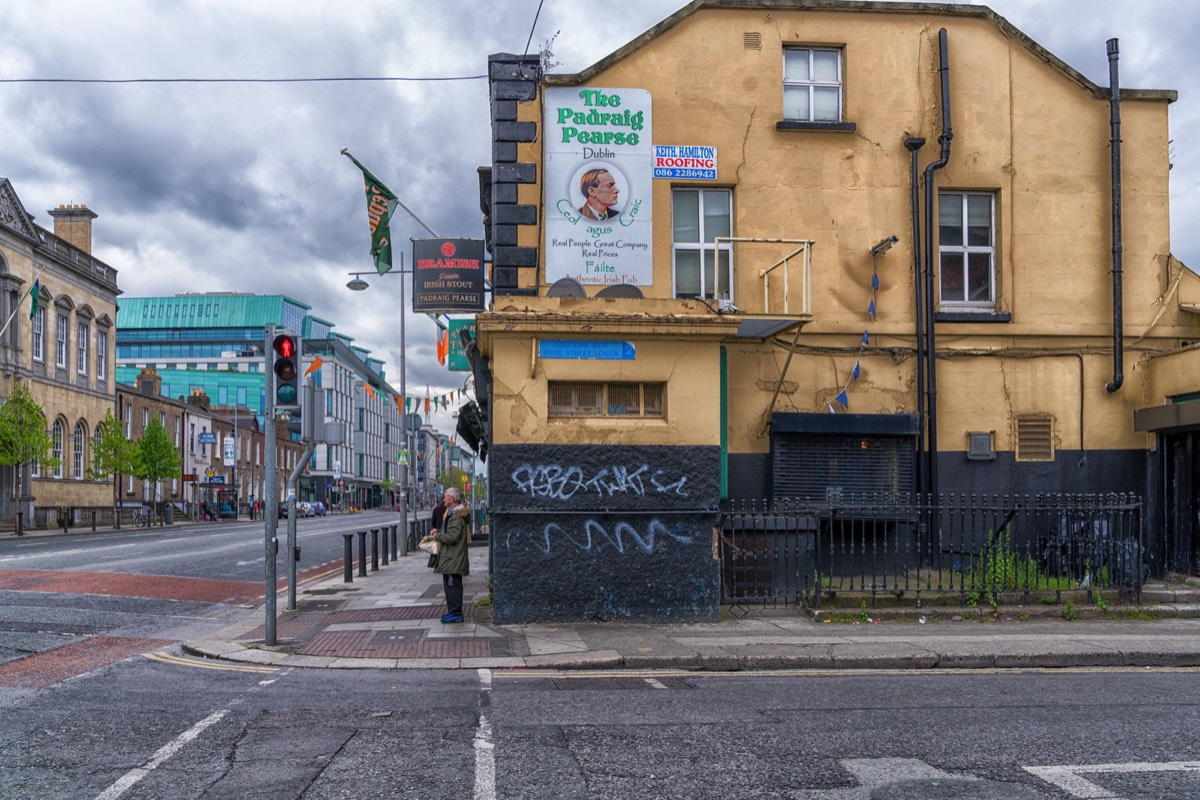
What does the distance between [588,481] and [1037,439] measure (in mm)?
7059

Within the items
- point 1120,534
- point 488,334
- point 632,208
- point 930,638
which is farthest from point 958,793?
point 632,208

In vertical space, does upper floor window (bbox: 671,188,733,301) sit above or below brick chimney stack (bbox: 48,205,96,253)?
below

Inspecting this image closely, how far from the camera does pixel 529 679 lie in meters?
9.07

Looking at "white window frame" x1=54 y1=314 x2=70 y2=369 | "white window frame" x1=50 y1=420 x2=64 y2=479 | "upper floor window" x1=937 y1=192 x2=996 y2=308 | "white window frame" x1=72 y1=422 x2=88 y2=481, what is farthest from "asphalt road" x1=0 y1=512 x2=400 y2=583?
"white window frame" x1=72 y1=422 x2=88 y2=481

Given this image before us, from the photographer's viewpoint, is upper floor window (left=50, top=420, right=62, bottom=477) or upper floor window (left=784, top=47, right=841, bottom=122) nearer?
upper floor window (left=784, top=47, right=841, bottom=122)

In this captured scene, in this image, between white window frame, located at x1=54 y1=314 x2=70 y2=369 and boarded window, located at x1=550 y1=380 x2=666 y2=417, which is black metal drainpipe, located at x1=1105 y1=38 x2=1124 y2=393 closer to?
boarded window, located at x1=550 y1=380 x2=666 y2=417

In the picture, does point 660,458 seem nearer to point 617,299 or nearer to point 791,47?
point 617,299

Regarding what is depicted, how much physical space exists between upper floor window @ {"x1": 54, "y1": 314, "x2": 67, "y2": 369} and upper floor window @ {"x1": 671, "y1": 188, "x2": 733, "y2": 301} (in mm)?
51018

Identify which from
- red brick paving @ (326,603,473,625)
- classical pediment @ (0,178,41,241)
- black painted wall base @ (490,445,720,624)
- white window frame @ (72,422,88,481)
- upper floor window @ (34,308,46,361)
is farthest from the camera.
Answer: white window frame @ (72,422,88,481)

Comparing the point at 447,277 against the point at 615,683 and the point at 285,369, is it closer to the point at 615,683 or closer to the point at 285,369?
the point at 285,369

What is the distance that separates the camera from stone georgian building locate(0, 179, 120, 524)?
5022 cm

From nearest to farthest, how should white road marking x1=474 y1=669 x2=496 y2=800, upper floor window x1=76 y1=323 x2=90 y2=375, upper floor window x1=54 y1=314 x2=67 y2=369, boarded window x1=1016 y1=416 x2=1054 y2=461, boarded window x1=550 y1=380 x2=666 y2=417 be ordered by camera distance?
white road marking x1=474 y1=669 x2=496 y2=800
boarded window x1=550 y1=380 x2=666 y2=417
boarded window x1=1016 y1=416 x2=1054 y2=461
upper floor window x1=54 y1=314 x2=67 y2=369
upper floor window x1=76 y1=323 x2=90 y2=375

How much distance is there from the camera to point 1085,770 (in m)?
5.95

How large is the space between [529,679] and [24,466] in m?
48.6
